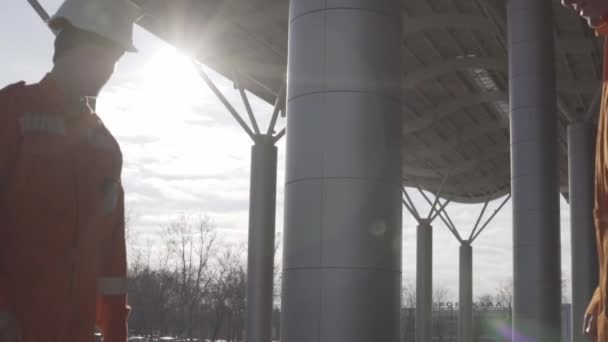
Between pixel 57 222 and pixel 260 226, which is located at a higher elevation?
pixel 260 226

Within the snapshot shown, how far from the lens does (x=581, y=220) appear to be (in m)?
28.5

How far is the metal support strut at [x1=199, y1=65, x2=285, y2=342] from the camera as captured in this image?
21.9 m

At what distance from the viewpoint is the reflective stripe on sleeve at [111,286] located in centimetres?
313

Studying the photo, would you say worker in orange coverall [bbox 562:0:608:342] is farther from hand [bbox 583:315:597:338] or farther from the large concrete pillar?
the large concrete pillar

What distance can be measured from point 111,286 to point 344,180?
14.4 feet

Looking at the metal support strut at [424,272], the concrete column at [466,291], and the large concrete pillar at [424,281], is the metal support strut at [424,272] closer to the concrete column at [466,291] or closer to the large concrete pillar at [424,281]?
the large concrete pillar at [424,281]

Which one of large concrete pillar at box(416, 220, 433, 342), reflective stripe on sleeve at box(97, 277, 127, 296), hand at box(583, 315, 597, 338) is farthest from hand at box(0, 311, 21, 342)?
large concrete pillar at box(416, 220, 433, 342)

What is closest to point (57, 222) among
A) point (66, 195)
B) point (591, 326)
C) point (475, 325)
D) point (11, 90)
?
point (66, 195)

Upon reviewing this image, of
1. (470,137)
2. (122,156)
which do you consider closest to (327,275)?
(122,156)

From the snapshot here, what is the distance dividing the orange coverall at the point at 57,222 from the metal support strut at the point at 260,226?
1895 cm

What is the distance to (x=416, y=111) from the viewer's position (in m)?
37.6

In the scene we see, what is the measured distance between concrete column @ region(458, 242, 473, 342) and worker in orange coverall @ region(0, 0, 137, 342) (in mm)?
53179

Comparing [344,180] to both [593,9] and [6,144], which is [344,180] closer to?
[593,9]

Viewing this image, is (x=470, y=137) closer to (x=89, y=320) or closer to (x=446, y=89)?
(x=446, y=89)
